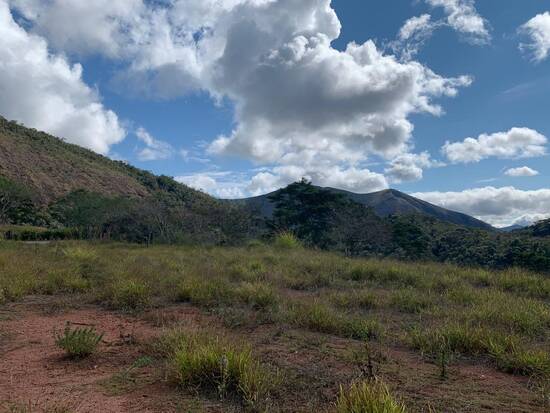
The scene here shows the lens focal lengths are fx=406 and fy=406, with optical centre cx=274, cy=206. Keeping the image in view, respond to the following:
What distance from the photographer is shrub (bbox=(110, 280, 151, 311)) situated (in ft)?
Result: 22.0

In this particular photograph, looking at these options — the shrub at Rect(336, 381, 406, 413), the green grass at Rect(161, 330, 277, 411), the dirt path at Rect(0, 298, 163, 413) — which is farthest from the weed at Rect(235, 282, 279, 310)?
the shrub at Rect(336, 381, 406, 413)

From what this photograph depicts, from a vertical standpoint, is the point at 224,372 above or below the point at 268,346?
above

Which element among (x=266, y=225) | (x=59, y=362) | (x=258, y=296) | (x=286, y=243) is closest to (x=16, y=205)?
(x=266, y=225)

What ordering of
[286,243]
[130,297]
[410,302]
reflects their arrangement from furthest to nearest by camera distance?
[286,243] → [410,302] → [130,297]

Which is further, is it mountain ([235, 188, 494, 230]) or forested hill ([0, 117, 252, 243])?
mountain ([235, 188, 494, 230])

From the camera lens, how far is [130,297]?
6836 millimetres

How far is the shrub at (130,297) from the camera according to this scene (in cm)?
672

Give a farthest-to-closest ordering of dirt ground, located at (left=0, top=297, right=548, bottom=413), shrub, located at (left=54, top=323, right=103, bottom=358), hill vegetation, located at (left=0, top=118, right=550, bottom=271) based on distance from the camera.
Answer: hill vegetation, located at (left=0, top=118, right=550, bottom=271)
shrub, located at (left=54, top=323, right=103, bottom=358)
dirt ground, located at (left=0, top=297, right=548, bottom=413)

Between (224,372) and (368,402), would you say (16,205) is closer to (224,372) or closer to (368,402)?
(224,372)

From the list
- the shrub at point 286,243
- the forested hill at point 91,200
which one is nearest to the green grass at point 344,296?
the shrub at point 286,243

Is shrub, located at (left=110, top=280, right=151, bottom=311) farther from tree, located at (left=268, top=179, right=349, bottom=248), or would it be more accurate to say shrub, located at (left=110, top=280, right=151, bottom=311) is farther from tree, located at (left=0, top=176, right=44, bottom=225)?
tree, located at (left=0, top=176, right=44, bottom=225)

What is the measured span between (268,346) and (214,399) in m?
1.41

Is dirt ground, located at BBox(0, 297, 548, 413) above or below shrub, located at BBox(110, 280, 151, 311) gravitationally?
below

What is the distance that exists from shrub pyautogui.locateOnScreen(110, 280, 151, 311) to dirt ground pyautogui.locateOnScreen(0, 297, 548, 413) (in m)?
1.15
